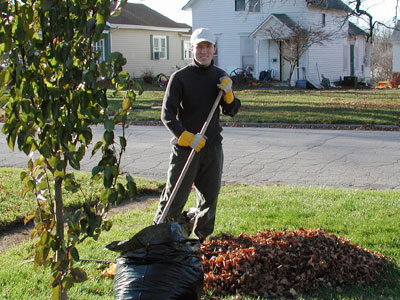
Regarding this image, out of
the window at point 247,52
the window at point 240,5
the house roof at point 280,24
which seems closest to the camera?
the house roof at point 280,24

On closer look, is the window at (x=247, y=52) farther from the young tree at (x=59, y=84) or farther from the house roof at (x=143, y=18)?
the young tree at (x=59, y=84)

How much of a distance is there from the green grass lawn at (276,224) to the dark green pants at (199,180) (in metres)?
0.56

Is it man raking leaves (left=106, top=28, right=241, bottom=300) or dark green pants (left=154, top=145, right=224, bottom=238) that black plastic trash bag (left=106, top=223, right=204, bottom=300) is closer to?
man raking leaves (left=106, top=28, right=241, bottom=300)

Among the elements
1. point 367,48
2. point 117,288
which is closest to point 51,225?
point 117,288

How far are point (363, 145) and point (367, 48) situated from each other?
2954 cm

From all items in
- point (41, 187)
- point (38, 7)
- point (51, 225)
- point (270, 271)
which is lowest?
point (270, 271)

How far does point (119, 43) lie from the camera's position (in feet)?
112

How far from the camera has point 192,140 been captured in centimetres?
409

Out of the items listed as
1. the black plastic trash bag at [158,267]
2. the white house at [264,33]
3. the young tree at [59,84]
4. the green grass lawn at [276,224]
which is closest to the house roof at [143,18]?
the white house at [264,33]

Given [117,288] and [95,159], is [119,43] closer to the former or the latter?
[95,159]

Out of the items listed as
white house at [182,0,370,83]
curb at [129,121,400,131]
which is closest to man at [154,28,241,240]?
curb at [129,121,400,131]

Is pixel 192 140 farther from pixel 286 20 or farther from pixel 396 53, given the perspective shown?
pixel 396 53

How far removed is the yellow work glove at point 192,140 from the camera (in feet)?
13.4

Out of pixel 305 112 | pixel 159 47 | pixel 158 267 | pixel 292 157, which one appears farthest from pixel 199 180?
pixel 159 47
